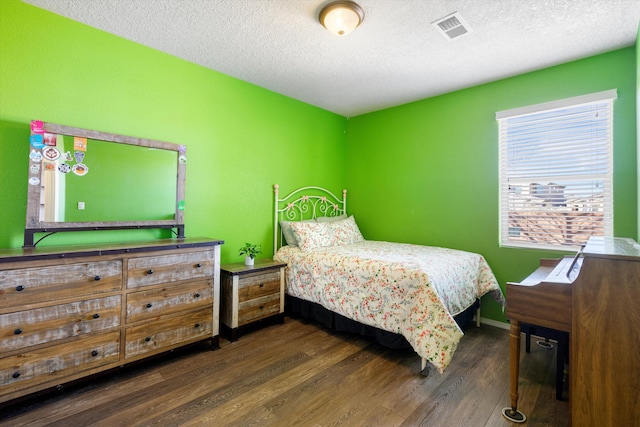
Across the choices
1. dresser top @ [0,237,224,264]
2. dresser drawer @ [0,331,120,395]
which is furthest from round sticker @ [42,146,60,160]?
dresser drawer @ [0,331,120,395]

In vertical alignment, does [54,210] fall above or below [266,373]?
above

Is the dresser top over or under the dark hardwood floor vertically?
over

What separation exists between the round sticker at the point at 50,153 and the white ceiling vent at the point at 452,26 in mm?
2756

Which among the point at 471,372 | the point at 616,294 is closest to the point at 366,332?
the point at 471,372

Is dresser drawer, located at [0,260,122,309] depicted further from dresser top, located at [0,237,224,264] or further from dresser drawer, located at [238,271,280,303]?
dresser drawer, located at [238,271,280,303]

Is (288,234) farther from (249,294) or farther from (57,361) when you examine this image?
(57,361)

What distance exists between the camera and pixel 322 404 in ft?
5.85

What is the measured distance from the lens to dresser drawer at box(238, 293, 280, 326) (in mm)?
2670

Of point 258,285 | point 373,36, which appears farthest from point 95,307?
point 373,36

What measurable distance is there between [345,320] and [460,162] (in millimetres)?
2096

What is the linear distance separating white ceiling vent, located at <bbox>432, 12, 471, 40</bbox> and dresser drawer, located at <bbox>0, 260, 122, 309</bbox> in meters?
2.74

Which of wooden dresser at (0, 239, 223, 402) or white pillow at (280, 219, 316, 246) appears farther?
white pillow at (280, 219, 316, 246)

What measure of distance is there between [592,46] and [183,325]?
12.7 ft

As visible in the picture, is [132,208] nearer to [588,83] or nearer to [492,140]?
[492,140]
